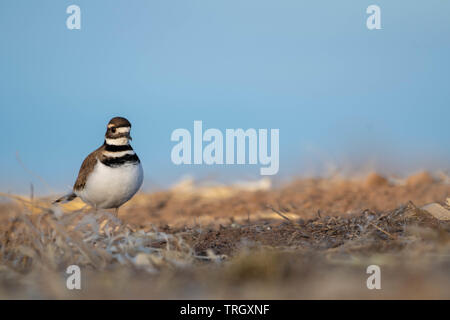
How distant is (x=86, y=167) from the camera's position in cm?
686

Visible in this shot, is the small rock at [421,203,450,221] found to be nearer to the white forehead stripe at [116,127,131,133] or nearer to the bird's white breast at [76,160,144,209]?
the bird's white breast at [76,160,144,209]

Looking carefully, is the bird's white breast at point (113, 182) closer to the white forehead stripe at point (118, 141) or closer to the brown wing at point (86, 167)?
the brown wing at point (86, 167)

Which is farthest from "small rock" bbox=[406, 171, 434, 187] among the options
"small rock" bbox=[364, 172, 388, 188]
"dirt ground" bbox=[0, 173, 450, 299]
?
"dirt ground" bbox=[0, 173, 450, 299]

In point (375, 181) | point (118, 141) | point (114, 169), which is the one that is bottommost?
point (375, 181)

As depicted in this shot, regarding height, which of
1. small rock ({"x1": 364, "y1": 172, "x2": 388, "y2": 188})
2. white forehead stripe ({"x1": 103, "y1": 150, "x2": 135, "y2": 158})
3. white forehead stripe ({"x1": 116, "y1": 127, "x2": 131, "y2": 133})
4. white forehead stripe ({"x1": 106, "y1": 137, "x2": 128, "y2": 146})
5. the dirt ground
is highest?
white forehead stripe ({"x1": 116, "y1": 127, "x2": 131, "y2": 133})

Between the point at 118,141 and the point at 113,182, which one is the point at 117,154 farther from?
the point at 113,182

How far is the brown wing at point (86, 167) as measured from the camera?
667 cm

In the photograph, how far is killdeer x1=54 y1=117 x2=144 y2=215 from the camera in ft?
21.1

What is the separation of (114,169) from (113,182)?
163mm

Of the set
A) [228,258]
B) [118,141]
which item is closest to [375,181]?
[118,141]

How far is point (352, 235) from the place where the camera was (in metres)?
4.42
